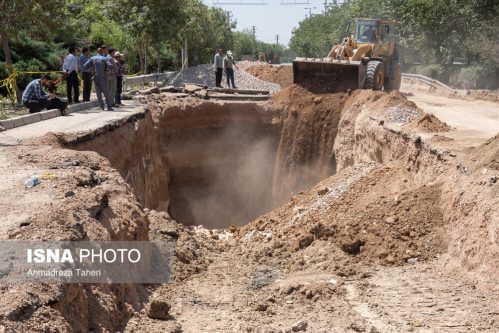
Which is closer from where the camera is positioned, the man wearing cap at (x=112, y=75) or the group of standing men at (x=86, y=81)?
the group of standing men at (x=86, y=81)

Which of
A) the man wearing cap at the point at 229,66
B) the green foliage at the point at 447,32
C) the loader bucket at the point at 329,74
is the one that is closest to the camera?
the loader bucket at the point at 329,74

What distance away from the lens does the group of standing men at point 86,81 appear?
49.0 ft

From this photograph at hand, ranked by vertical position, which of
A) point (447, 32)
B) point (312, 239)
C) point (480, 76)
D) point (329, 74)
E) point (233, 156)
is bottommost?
point (233, 156)

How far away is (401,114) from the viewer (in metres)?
15.6

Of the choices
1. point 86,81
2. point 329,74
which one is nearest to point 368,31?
point 329,74

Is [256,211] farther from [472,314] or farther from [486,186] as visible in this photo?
[472,314]

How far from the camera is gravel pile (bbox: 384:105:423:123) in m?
15.3

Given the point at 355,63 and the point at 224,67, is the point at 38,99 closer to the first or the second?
the point at 355,63

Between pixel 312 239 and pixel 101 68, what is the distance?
819cm

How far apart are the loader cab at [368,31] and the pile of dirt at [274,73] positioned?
5.72 m

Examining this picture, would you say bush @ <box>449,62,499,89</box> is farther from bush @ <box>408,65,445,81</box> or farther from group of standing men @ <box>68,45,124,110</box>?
group of standing men @ <box>68,45,124,110</box>

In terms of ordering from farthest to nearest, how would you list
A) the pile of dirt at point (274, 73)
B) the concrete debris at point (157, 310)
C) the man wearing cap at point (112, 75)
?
the pile of dirt at point (274, 73) < the man wearing cap at point (112, 75) < the concrete debris at point (157, 310)

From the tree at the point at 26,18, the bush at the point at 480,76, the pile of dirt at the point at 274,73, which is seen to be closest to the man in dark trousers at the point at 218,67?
the pile of dirt at the point at 274,73

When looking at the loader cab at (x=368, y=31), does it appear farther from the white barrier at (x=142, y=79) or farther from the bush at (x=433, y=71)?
the bush at (x=433, y=71)
